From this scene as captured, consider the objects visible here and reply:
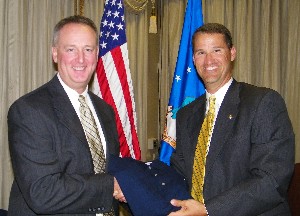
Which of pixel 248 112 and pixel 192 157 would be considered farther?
pixel 192 157

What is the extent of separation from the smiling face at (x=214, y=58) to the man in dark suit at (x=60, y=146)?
32.9 inches

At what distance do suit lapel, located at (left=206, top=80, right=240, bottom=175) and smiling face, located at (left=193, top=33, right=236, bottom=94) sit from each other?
0.20 meters

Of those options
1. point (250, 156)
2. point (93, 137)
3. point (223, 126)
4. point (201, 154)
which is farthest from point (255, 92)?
point (93, 137)

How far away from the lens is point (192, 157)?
275 centimetres

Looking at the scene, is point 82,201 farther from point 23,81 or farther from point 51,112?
point 23,81

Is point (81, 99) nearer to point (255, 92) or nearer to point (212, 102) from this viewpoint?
point (212, 102)

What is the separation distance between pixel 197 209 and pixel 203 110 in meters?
0.87

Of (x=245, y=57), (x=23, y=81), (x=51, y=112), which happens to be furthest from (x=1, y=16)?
(x=245, y=57)

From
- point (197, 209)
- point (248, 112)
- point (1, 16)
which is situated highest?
point (1, 16)

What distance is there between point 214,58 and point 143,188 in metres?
1.12

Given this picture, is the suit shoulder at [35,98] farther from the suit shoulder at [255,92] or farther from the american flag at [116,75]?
the american flag at [116,75]

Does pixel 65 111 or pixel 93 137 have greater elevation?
pixel 65 111

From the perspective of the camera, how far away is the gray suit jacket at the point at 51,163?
2027 millimetres

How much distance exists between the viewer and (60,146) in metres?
2.13
